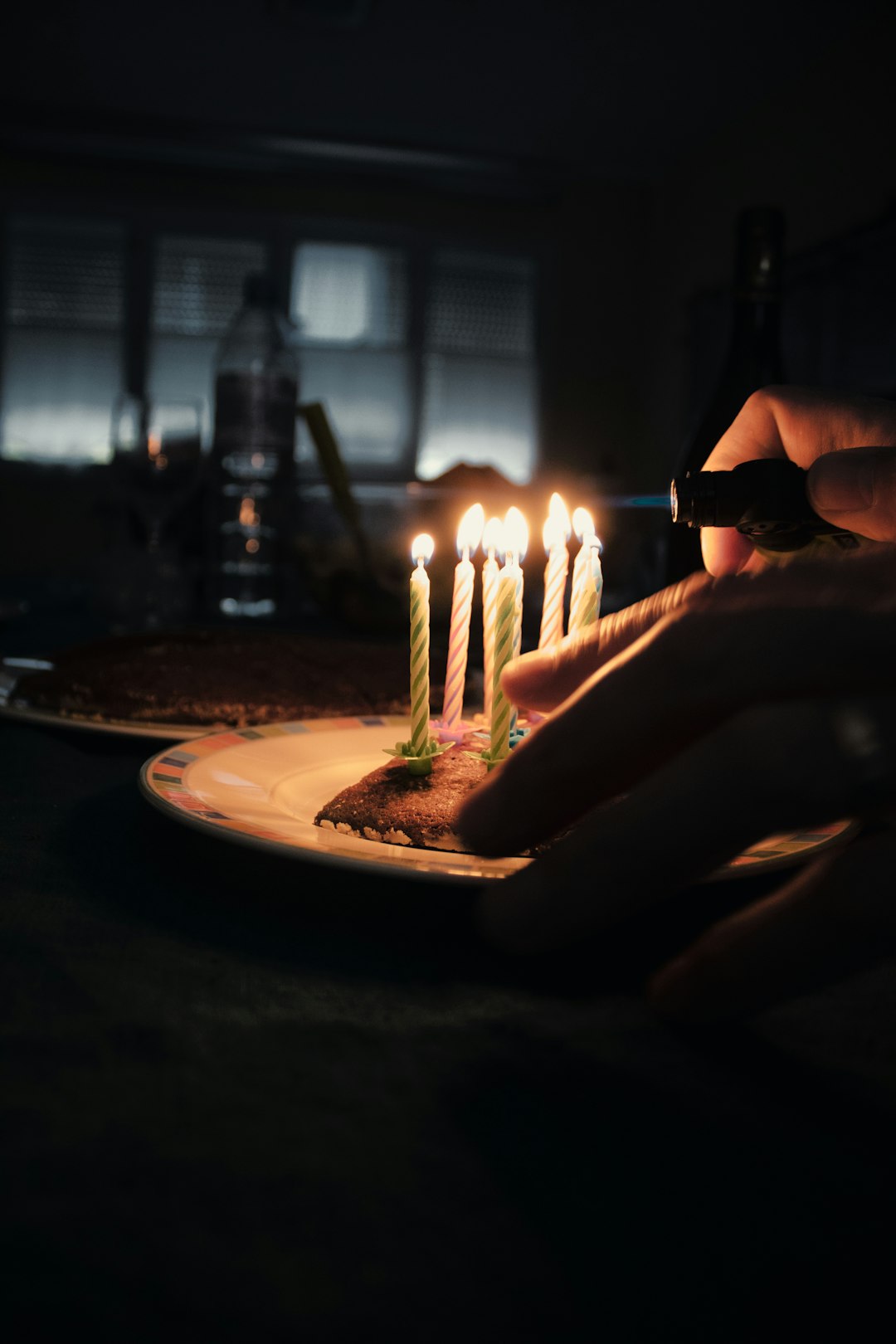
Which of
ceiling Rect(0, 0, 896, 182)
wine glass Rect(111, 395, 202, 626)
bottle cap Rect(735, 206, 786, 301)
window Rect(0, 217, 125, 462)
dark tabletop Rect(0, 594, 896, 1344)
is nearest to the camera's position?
dark tabletop Rect(0, 594, 896, 1344)

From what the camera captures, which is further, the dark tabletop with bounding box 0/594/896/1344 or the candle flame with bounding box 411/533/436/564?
the candle flame with bounding box 411/533/436/564

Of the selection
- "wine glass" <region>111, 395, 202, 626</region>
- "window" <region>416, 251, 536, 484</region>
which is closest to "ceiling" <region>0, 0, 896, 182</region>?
"window" <region>416, 251, 536, 484</region>

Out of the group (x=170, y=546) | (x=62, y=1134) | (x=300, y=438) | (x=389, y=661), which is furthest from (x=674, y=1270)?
(x=300, y=438)

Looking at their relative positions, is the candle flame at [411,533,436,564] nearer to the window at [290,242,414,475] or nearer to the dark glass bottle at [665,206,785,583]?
the dark glass bottle at [665,206,785,583]

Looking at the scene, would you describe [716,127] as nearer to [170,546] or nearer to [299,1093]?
[170,546]

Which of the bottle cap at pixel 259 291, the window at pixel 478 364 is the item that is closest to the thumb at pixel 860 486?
the bottle cap at pixel 259 291

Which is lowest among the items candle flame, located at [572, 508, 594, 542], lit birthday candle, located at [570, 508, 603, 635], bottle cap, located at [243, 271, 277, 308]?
lit birthday candle, located at [570, 508, 603, 635]

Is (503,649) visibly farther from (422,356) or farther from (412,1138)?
(422,356)
